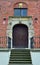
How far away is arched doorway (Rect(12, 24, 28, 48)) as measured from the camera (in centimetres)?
1853

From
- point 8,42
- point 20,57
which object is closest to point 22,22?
point 8,42

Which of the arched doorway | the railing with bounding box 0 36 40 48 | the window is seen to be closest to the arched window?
the window

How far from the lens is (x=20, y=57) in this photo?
588 inches

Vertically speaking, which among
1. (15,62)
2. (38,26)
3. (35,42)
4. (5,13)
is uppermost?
(5,13)

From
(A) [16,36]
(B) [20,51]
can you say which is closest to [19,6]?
(A) [16,36]

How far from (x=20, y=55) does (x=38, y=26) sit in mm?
4013

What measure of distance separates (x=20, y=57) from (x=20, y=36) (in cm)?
396

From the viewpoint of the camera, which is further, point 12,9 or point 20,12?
point 20,12

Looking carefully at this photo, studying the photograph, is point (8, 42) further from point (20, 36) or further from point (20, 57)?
point (20, 57)

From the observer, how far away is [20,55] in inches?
598

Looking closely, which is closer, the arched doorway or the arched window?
the arched doorway

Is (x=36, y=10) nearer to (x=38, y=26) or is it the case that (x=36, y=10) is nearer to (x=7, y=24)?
(x=38, y=26)

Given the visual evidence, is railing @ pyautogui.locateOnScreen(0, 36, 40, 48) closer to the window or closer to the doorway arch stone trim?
the doorway arch stone trim

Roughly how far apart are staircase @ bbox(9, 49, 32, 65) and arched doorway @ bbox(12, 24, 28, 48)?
2.76 meters
